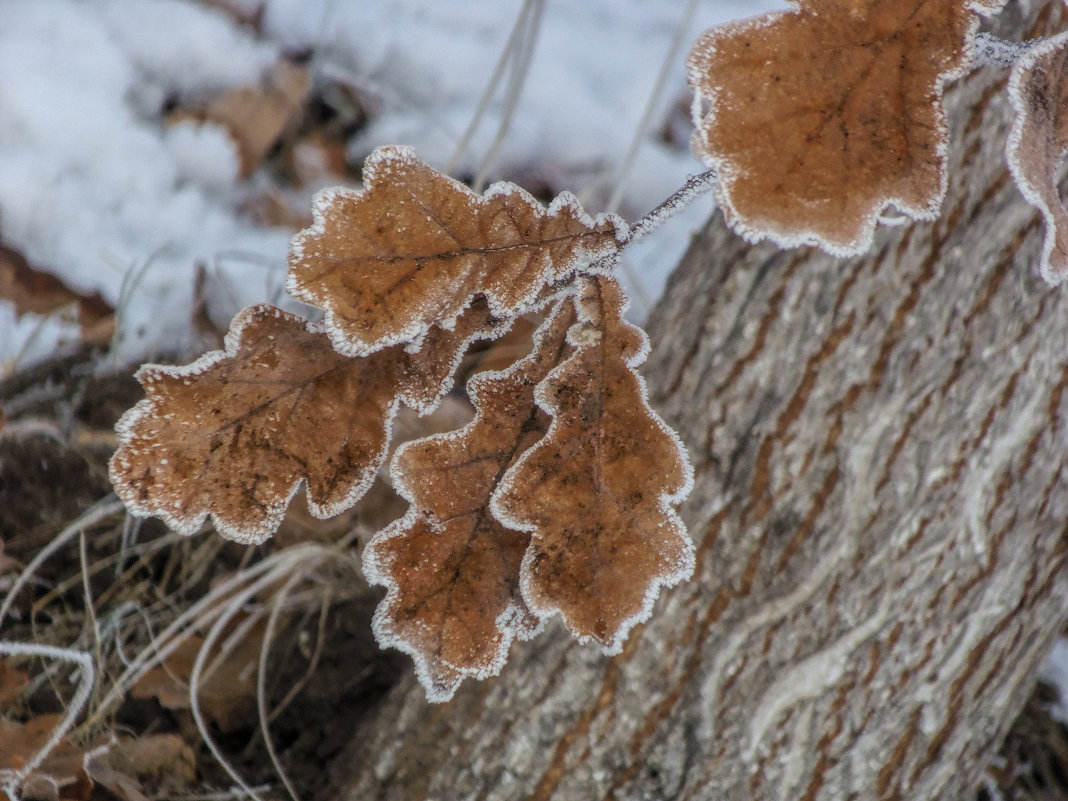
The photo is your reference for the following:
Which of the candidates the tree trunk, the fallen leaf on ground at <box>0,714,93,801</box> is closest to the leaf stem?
the tree trunk

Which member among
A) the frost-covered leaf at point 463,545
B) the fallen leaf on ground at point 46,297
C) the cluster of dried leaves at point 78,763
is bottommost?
the cluster of dried leaves at point 78,763

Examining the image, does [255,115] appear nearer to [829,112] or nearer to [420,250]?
[420,250]

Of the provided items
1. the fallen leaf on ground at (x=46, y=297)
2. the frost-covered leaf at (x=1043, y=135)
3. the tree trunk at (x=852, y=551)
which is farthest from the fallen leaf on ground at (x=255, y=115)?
the frost-covered leaf at (x=1043, y=135)

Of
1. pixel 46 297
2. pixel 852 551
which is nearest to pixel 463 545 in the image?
pixel 852 551

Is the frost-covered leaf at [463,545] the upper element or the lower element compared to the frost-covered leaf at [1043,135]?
lower

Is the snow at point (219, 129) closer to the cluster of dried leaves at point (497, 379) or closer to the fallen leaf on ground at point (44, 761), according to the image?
the fallen leaf on ground at point (44, 761)

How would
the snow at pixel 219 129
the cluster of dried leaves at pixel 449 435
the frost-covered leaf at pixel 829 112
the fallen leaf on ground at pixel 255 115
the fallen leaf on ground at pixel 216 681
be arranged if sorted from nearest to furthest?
the frost-covered leaf at pixel 829 112 → the cluster of dried leaves at pixel 449 435 → the fallen leaf on ground at pixel 216 681 → the snow at pixel 219 129 → the fallen leaf on ground at pixel 255 115

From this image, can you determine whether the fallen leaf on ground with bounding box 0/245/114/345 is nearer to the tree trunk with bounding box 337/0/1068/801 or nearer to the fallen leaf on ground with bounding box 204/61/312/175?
the fallen leaf on ground with bounding box 204/61/312/175

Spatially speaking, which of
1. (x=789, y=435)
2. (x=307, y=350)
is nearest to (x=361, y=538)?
(x=789, y=435)
